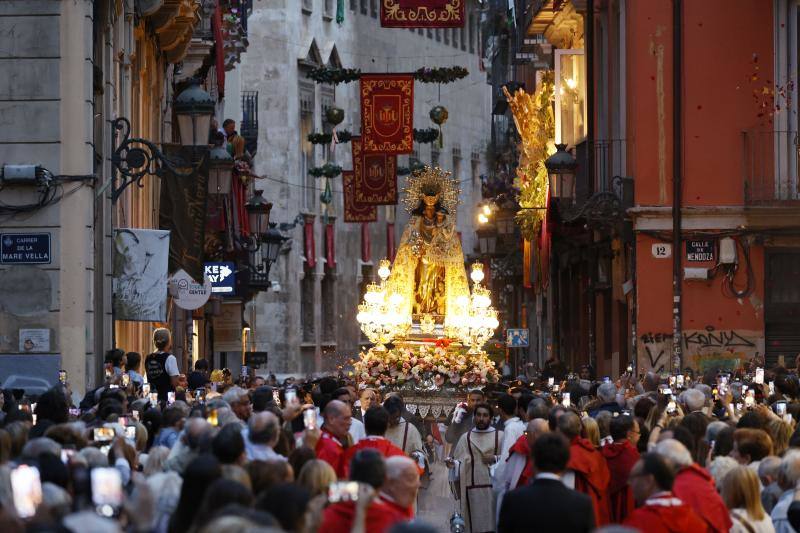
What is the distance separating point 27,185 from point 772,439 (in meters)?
9.59

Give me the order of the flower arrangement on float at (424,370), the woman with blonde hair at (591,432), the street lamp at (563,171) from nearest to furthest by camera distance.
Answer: the woman with blonde hair at (591,432)
the flower arrangement on float at (424,370)
the street lamp at (563,171)

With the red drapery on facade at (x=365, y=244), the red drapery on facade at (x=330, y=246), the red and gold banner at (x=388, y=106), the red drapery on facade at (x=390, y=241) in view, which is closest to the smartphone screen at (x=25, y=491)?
the red and gold banner at (x=388, y=106)

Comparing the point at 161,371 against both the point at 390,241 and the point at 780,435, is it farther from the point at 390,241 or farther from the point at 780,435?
the point at 390,241

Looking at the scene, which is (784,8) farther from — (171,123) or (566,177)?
(171,123)

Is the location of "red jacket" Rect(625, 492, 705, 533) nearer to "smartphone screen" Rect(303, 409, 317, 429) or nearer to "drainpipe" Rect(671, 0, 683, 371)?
"smartphone screen" Rect(303, 409, 317, 429)

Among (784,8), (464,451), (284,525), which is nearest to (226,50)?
(784,8)

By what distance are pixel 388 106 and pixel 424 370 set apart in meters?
13.9

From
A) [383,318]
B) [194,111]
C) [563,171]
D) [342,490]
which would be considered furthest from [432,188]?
[342,490]

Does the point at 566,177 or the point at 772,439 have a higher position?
the point at 566,177

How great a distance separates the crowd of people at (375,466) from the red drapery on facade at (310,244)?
152 feet

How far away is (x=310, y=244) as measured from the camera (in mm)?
67250

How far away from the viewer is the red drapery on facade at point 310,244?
67.1 meters

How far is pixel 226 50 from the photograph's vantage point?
4919 centimetres

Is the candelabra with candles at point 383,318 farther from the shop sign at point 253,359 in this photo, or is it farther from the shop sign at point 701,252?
the shop sign at point 253,359
